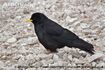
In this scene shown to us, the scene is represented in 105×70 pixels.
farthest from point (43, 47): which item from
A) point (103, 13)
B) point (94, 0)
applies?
point (94, 0)

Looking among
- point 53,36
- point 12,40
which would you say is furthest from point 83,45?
point 12,40

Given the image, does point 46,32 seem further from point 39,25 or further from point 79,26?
point 79,26

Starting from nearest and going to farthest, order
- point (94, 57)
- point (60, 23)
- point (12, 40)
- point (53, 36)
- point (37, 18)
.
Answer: point (94, 57), point (53, 36), point (37, 18), point (12, 40), point (60, 23)

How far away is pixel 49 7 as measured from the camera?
15500 millimetres

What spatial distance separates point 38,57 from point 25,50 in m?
0.82

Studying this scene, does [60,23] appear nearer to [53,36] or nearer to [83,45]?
[53,36]

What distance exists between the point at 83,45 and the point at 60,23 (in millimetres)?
3184

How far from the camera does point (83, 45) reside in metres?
10.8

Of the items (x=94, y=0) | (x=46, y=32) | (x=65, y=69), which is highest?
(x=94, y=0)

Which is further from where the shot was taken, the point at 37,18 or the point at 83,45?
the point at 37,18

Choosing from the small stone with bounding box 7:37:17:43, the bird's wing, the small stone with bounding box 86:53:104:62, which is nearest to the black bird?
the bird's wing

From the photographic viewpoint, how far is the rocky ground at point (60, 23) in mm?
10547

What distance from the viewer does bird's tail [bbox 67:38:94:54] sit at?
10.7m

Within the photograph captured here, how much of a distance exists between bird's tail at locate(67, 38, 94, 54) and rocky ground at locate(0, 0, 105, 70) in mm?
154
